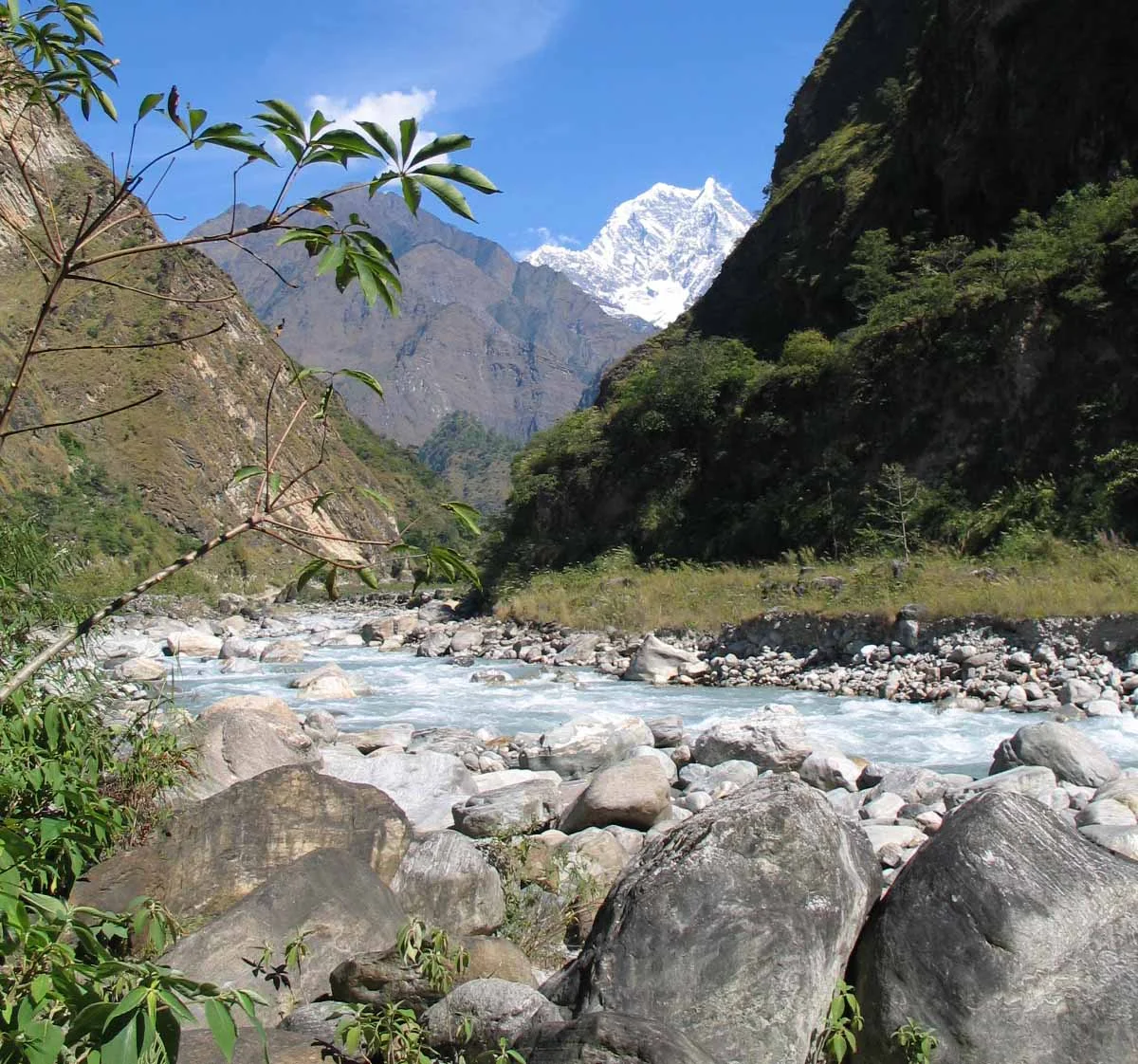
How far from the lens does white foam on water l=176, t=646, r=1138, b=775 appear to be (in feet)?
33.9

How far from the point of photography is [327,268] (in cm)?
149

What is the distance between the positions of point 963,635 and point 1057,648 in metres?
1.52

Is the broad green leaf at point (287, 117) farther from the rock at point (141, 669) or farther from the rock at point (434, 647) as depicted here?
the rock at point (434, 647)

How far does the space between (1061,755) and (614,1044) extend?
6.19 meters

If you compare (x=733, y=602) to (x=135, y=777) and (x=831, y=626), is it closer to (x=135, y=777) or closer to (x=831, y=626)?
(x=831, y=626)

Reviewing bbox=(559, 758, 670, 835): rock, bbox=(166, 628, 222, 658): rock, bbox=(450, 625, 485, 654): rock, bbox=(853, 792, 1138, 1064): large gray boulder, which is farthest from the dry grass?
bbox=(853, 792, 1138, 1064): large gray boulder

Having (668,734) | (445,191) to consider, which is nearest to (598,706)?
(668,734)

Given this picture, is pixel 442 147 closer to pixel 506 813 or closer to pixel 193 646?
pixel 506 813

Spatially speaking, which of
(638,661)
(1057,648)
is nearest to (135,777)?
(1057,648)

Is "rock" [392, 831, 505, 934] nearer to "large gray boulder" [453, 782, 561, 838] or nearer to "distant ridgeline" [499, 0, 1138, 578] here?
"large gray boulder" [453, 782, 561, 838]

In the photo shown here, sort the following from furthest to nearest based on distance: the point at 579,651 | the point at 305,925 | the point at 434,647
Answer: the point at 434,647 < the point at 579,651 < the point at 305,925

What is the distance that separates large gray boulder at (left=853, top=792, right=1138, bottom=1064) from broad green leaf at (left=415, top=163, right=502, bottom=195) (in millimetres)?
2851

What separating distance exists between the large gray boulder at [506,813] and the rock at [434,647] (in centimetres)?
1664

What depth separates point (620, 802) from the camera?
261 inches
